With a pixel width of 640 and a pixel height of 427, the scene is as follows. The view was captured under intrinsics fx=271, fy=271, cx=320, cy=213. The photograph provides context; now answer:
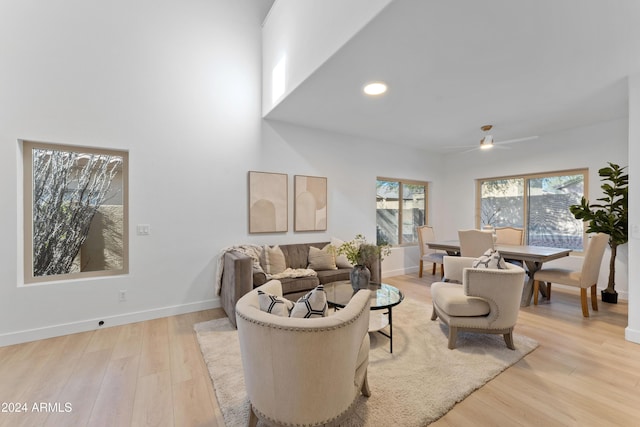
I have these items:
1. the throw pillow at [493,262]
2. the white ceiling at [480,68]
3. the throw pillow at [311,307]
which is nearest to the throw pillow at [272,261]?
the white ceiling at [480,68]

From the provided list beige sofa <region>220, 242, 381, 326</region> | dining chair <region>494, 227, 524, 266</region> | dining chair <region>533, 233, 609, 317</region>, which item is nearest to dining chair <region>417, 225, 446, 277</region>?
dining chair <region>494, 227, 524, 266</region>

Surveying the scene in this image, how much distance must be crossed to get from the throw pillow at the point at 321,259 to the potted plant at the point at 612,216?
3466mm

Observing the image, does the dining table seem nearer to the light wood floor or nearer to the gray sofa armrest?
the light wood floor

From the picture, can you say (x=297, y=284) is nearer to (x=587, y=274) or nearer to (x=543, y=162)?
(x=587, y=274)

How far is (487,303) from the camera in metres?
2.40

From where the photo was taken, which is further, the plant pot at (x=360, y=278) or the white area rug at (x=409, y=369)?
the plant pot at (x=360, y=278)

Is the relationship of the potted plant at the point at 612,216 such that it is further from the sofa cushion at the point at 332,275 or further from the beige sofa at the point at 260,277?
the sofa cushion at the point at 332,275

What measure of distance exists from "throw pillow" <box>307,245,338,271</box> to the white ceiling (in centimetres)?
190

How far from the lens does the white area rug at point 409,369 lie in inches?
65.1

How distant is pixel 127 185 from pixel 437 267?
547 centimetres

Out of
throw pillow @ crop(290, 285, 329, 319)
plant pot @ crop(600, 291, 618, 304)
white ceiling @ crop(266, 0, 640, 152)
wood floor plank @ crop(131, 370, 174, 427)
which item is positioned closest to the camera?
throw pillow @ crop(290, 285, 329, 319)

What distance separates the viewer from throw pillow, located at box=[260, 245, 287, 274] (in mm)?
3441

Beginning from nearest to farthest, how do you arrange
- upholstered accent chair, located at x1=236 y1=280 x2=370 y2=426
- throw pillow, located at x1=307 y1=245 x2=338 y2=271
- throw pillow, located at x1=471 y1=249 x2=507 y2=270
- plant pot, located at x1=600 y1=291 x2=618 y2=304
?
upholstered accent chair, located at x1=236 y1=280 x2=370 y2=426
throw pillow, located at x1=471 y1=249 x2=507 y2=270
plant pot, located at x1=600 y1=291 x2=618 y2=304
throw pillow, located at x1=307 y1=245 x2=338 y2=271

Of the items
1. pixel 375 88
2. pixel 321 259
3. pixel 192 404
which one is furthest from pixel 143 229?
pixel 375 88
